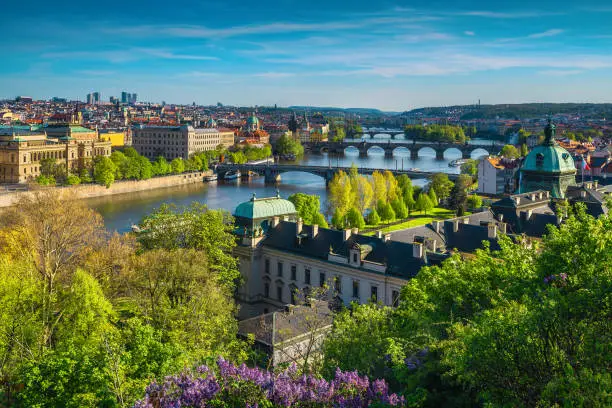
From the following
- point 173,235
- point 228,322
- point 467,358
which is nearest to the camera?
point 467,358

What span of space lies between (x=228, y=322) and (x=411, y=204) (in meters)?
39.7

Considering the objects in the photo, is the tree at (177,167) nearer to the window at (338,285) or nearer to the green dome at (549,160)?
the green dome at (549,160)

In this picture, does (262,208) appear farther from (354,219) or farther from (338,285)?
(354,219)

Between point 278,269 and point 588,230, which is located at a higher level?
point 588,230

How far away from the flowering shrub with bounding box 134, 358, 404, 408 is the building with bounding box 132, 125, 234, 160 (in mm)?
107651

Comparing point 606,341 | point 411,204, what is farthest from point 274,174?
point 606,341

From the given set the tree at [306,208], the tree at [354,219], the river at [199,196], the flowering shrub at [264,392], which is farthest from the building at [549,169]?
the flowering shrub at [264,392]

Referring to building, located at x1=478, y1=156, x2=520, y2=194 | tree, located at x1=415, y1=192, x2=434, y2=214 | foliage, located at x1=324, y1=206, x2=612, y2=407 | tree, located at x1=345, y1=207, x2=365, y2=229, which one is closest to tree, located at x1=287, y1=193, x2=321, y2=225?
tree, located at x1=345, y1=207, x2=365, y2=229

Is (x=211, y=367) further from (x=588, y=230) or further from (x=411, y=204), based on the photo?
(x=411, y=204)

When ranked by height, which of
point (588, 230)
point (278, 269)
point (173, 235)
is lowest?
point (278, 269)

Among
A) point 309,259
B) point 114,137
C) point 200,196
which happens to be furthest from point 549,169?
point 114,137

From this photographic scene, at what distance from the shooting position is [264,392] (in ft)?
33.2

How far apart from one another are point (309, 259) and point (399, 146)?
116824 millimetres

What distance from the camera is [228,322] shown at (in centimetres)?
2055
